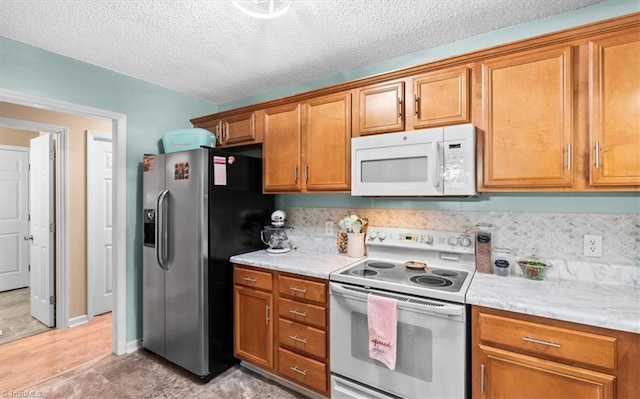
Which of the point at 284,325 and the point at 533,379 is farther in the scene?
the point at 284,325

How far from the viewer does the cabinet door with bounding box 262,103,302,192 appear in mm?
2412

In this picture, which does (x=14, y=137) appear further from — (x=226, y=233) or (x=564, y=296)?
(x=564, y=296)

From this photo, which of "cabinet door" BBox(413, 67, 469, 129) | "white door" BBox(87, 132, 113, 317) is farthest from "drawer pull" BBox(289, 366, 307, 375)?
"white door" BBox(87, 132, 113, 317)

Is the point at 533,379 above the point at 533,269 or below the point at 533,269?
below

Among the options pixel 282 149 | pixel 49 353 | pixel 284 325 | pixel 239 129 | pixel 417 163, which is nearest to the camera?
pixel 417 163

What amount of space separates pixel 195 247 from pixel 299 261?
2.58 ft

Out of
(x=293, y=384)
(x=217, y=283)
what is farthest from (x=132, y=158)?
(x=293, y=384)

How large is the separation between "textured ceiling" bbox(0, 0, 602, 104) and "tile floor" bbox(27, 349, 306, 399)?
8.18 feet

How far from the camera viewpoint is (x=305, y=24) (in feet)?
6.22

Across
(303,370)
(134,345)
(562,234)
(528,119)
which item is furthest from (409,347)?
(134,345)

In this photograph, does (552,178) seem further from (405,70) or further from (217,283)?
(217,283)

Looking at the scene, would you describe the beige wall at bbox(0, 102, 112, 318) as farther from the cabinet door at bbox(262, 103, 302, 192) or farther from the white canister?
the white canister

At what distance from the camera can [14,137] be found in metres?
4.26

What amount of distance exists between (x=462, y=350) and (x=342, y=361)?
0.72 m
